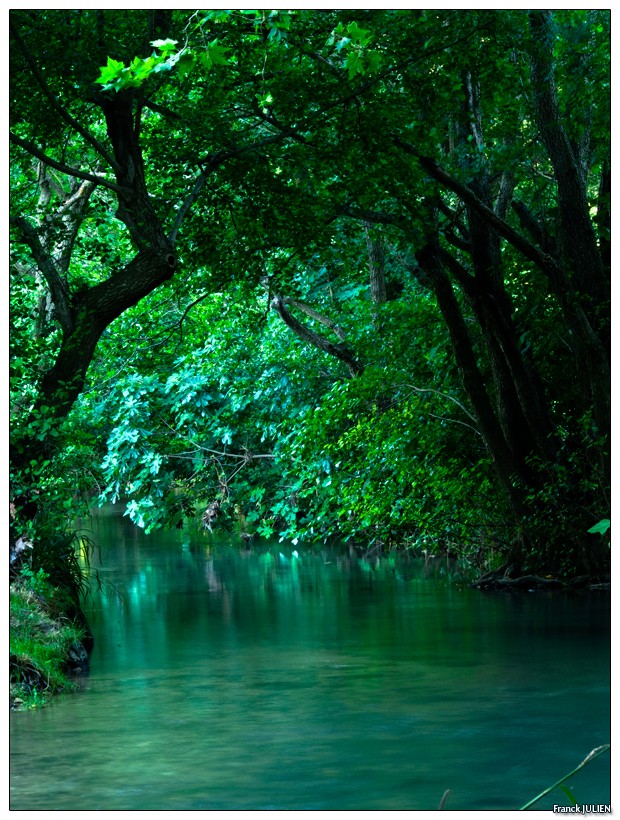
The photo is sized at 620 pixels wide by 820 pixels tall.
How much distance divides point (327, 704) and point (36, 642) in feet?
8.46

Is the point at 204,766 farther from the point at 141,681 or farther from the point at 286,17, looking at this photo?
the point at 286,17

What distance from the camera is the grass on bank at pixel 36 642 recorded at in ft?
35.6

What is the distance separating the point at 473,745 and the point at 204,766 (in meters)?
2.00

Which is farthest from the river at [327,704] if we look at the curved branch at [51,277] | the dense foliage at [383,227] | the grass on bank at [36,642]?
the curved branch at [51,277]

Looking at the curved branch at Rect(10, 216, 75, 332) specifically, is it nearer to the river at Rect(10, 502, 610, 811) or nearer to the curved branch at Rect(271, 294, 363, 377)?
the river at Rect(10, 502, 610, 811)

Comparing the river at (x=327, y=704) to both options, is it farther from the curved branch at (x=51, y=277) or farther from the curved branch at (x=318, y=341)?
the curved branch at (x=318, y=341)

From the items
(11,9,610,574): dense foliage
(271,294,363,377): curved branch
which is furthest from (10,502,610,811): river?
(271,294,363,377): curved branch

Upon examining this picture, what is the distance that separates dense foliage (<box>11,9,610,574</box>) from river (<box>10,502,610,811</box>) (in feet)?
5.16

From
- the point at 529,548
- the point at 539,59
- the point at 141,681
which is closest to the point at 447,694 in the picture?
the point at 141,681

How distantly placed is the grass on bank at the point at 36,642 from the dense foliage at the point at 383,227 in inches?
26.1

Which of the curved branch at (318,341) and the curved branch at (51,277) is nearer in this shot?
the curved branch at (51,277)

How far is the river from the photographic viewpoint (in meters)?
8.45

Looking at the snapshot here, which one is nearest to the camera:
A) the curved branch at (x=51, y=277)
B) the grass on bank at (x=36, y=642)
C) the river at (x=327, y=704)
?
the river at (x=327, y=704)

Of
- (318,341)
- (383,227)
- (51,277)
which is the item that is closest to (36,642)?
(51,277)
